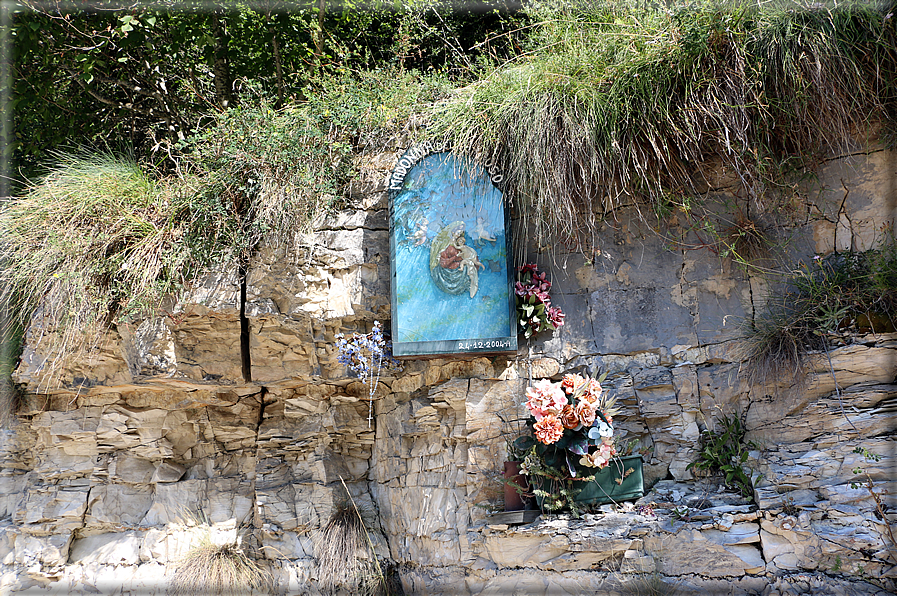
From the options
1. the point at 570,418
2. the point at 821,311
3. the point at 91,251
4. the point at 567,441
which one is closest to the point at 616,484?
the point at 567,441

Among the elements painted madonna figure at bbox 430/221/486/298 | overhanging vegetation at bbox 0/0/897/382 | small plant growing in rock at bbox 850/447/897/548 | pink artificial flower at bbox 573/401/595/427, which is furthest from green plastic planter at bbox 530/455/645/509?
overhanging vegetation at bbox 0/0/897/382

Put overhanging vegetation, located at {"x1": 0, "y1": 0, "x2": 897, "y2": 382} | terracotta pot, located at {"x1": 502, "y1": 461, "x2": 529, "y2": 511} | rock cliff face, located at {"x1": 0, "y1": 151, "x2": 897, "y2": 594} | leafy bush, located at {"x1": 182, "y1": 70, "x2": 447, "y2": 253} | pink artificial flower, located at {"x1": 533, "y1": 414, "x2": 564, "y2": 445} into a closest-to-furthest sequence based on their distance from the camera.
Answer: rock cliff face, located at {"x1": 0, "y1": 151, "x2": 897, "y2": 594}, pink artificial flower, located at {"x1": 533, "y1": 414, "x2": 564, "y2": 445}, overhanging vegetation, located at {"x1": 0, "y1": 0, "x2": 897, "y2": 382}, terracotta pot, located at {"x1": 502, "y1": 461, "x2": 529, "y2": 511}, leafy bush, located at {"x1": 182, "y1": 70, "x2": 447, "y2": 253}

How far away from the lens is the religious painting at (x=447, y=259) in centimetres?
378

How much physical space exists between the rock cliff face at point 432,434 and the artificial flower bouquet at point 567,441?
177mm

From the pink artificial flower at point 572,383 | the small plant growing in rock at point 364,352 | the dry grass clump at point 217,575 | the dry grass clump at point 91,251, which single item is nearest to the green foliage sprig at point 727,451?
the pink artificial flower at point 572,383

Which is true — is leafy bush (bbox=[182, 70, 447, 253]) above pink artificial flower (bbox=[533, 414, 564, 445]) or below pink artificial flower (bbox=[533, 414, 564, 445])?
above

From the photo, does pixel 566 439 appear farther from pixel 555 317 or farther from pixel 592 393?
pixel 555 317

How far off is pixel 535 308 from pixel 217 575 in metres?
2.73

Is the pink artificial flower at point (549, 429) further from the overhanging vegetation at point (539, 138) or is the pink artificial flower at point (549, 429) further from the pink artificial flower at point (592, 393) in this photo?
the overhanging vegetation at point (539, 138)

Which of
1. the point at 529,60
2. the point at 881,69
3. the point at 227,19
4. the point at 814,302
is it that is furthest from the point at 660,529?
the point at 227,19

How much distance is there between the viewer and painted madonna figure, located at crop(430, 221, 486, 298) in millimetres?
3828

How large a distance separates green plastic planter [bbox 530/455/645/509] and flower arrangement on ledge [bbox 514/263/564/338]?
913 millimetres

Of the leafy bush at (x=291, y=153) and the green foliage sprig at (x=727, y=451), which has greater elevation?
the leafy bush at (x=291, y=153)

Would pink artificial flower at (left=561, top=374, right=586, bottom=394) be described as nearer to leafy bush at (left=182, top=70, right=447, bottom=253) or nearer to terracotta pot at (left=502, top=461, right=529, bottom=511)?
terracotta pot at (left=502, top=461, right=529, bottom=511)
